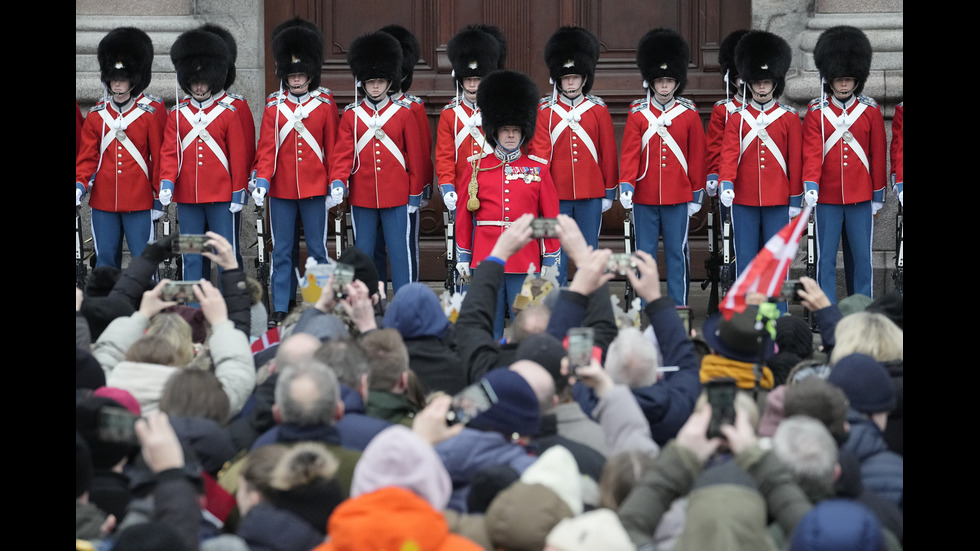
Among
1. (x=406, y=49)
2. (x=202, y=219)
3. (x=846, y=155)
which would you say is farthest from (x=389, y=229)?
(x=846, y=155)

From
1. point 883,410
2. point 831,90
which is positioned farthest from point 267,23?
point 883,410

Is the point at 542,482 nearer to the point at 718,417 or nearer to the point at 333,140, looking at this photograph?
the point at 718,417

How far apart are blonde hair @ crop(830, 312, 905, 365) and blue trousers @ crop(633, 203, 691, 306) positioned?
12.2 feet

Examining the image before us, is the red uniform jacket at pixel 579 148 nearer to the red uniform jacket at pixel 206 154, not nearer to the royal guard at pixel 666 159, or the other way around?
the royal guard at pixel 666 159

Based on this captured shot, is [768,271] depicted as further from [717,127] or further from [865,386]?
[717,127]

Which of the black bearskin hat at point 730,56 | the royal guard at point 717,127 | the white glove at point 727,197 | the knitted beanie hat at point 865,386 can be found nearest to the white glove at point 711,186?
the royal guard at point 717,127

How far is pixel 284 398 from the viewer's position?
3.55 m

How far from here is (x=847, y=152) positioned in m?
8.02

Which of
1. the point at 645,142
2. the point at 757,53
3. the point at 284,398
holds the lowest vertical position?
the point at 284,398

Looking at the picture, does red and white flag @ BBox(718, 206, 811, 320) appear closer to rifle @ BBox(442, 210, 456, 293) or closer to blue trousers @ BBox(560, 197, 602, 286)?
rifle @ BBox(442, 210, 456, 293)

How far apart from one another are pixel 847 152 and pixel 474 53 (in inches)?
85.1

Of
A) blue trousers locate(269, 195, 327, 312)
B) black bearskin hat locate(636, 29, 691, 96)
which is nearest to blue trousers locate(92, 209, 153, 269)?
blue trousers locate(269, 195, 327, 312)

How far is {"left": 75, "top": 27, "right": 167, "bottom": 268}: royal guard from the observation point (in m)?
8.27

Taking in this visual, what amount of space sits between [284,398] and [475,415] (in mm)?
485
